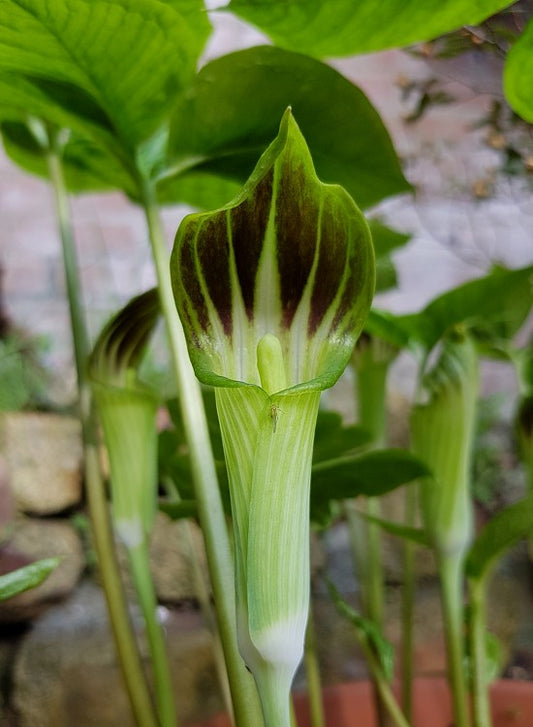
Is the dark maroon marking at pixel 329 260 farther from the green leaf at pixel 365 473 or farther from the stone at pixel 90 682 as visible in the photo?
the stone at pixel 90 682

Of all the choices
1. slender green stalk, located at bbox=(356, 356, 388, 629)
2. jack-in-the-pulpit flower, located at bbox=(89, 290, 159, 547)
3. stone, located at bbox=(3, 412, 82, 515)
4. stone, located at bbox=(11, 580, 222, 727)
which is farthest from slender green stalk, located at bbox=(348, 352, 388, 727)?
stone, located at bbox=(3, 412, 82, 515)

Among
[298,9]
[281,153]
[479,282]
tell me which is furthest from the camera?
[479,282]

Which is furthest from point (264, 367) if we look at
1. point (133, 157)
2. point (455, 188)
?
point (455, 188)

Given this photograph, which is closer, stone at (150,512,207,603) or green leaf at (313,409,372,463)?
green leaf at (313,409,372,463)

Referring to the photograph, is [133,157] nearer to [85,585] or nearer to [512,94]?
[512,94]

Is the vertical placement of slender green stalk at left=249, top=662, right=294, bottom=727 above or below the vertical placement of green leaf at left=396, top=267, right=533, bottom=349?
below

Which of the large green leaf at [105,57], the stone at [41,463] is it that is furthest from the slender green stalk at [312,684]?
the stone at [41,463]

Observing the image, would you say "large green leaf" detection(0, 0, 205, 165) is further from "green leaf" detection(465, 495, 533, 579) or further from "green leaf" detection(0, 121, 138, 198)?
"green leaf" detection(465, 495, 533, 579)
